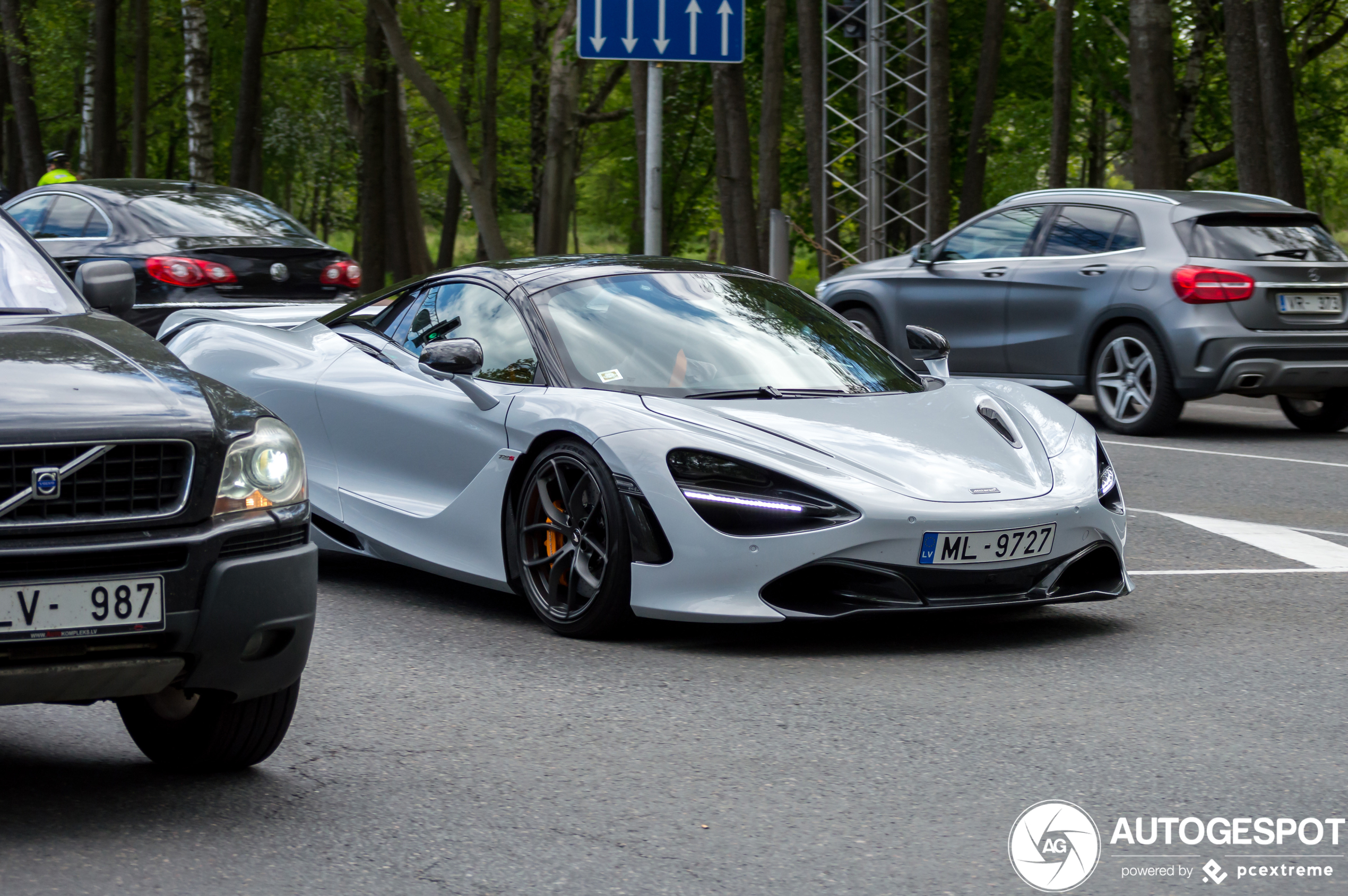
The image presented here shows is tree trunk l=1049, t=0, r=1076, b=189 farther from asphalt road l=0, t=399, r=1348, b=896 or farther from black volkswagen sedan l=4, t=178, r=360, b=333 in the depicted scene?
asphalt road l=0, t=399, r=1348, b=896

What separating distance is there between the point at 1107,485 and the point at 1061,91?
22.7 metres

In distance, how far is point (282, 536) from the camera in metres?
3.91

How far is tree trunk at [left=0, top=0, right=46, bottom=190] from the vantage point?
33531 mm

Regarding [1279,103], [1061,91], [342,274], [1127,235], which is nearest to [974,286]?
[1127,235]

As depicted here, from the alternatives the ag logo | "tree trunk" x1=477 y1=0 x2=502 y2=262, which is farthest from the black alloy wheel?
"tree trunk" x1=477 y1=0 x2=502 y2=262

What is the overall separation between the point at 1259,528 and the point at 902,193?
65.9 feet

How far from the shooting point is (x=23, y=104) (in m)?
34.1

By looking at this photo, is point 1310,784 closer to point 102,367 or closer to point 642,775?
point 642,775

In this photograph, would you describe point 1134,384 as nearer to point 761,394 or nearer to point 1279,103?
point 761,394

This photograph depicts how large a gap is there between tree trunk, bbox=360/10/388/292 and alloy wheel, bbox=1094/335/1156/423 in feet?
56.5

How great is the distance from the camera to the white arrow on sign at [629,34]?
12562 millimetres

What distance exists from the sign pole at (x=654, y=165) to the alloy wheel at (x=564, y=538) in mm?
6828

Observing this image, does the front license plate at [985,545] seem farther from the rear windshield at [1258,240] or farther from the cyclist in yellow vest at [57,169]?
the cyclist in yellow vest at [57,169]

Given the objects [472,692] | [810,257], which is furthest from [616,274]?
[810,257]
